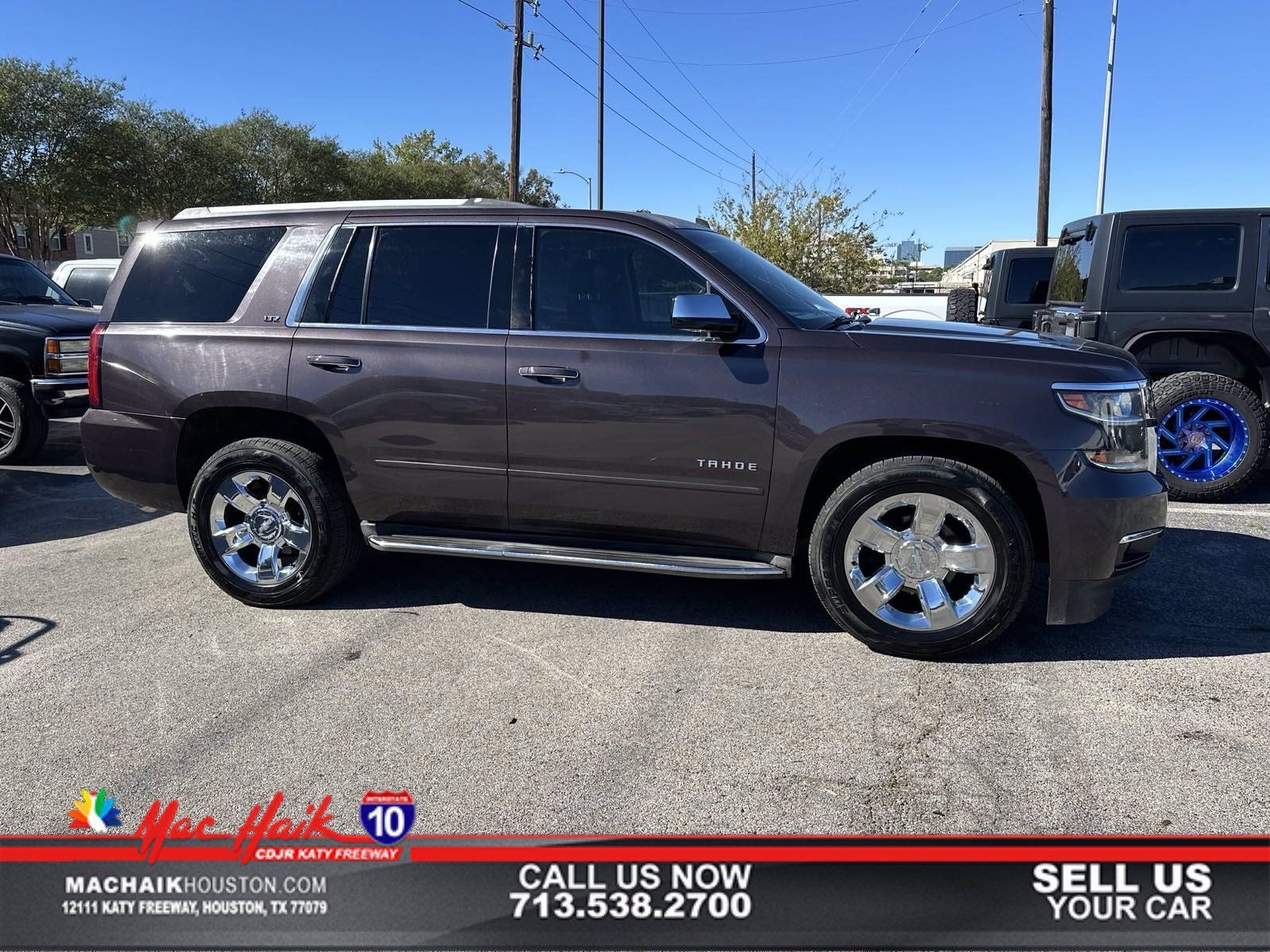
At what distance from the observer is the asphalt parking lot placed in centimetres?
290

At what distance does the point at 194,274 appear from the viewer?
482 centimetres

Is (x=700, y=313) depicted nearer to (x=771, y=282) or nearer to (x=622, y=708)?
(x=771, y=282)

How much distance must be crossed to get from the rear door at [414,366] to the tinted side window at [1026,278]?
8974 millimetres

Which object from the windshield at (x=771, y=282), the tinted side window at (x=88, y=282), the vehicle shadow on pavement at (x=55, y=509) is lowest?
the vehicle shadow on pavement at (x=55, y=509)

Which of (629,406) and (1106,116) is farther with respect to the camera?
(1106,116)

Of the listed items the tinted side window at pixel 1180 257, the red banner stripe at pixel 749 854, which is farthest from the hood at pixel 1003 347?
the tinted side window at pixel 1180 257

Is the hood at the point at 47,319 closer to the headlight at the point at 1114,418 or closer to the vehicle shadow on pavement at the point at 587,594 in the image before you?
the vehicle shadow on pavement at the point at 587,594

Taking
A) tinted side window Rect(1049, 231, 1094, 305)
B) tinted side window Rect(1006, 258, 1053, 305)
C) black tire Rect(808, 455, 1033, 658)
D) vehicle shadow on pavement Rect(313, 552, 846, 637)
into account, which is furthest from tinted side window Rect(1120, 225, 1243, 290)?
tinted side window Rect(1006, 258, 1053, 305)

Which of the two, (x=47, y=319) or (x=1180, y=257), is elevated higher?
(x=1180, y=257)

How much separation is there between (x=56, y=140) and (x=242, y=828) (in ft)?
119

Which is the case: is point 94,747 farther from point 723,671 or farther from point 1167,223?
point 1167,223

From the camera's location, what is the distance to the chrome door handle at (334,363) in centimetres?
443

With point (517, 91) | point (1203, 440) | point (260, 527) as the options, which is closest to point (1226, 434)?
point (1203, 440)

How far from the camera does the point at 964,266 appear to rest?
64.2 metres
